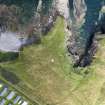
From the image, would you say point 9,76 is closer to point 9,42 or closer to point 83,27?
point 9,42

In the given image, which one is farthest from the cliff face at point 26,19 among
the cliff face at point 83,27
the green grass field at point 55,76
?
the cliff face at point 83,27

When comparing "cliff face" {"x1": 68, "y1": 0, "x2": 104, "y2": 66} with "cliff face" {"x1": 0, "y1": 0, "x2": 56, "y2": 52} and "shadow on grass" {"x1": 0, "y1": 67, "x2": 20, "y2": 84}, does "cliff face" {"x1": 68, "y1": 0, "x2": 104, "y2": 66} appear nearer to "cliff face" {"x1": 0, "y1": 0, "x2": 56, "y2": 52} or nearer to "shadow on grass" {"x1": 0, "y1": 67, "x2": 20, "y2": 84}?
"cliff face" {"x1": 0, "y1": 0, "x2": 56, "y2": 52}

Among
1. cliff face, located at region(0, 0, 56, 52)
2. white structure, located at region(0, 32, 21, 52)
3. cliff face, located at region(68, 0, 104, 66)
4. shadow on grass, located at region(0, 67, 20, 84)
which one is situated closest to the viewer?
shadow on grass, located at region(0, 67, 20, 84)

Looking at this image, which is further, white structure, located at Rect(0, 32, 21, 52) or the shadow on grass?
white structure, located at Rect(0, 32, 21, 52)

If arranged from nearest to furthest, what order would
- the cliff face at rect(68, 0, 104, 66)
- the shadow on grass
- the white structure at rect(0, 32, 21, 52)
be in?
the shadow on grass < the white structure at rect(0, 32, 21, 52) < the cliff face at rect(68, 0, 104, 66)

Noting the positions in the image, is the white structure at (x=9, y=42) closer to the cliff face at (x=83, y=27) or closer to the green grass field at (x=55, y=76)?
the green grass field at (x=55, y=76)

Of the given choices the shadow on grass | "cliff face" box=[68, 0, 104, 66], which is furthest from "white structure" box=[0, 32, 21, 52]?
"cliff face" box=[68, 0, 104, 66]

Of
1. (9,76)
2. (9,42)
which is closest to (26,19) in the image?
(9,42)

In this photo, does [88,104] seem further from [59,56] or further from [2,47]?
[2,47]

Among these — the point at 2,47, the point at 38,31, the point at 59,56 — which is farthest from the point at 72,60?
the point at 2,47
